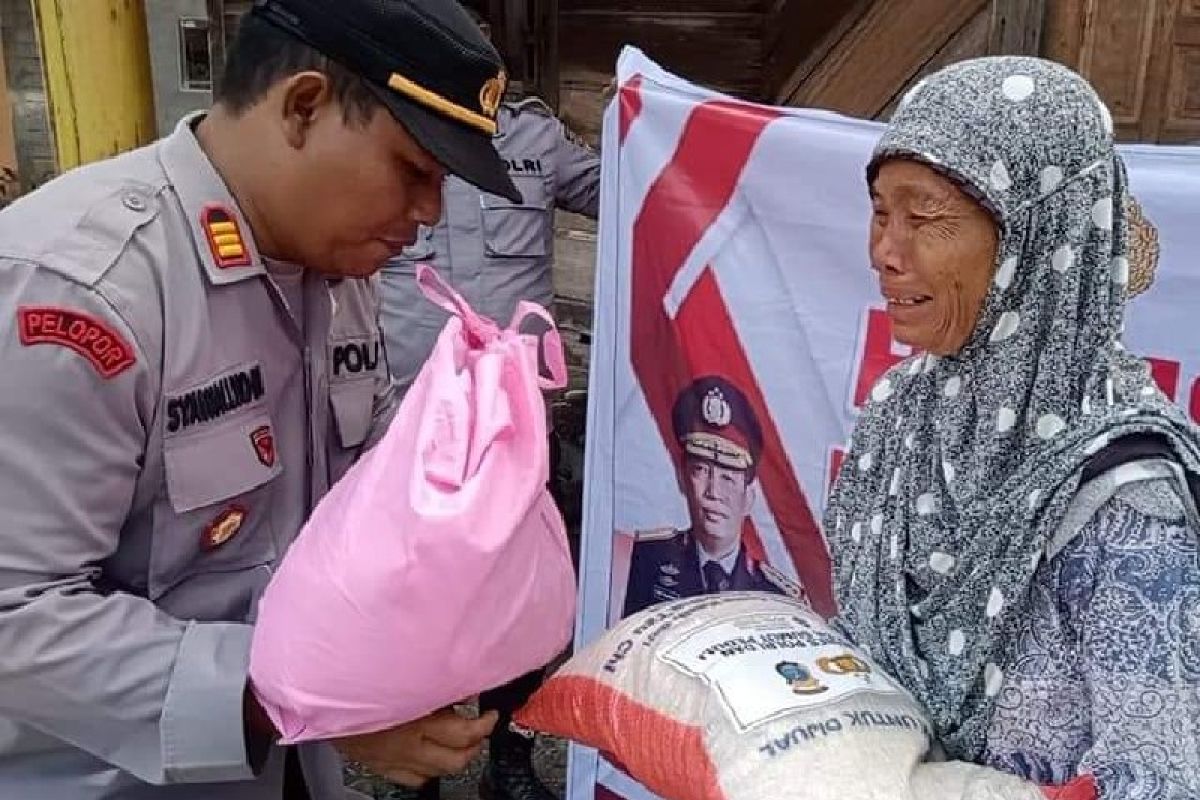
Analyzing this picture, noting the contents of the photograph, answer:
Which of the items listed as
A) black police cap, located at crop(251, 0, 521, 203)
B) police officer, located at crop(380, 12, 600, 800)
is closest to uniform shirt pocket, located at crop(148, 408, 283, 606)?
black police cap, located at crop(251, 0, 521, 203)

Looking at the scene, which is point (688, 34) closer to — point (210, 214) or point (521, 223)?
point (521, 223)

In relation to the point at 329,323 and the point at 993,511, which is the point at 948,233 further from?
the point at 329,323

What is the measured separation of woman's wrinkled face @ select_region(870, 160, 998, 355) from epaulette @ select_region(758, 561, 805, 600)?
1.07m

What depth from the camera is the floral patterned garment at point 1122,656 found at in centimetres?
116

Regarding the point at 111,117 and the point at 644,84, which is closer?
the point at 644,84

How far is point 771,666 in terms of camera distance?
138 centimetres

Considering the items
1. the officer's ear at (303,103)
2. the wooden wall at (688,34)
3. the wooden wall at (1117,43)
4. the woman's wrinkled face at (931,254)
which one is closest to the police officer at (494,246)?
the wooden wall at (688,34)

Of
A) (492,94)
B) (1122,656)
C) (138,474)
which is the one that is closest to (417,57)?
(492,94)

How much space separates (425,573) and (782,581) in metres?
1.39

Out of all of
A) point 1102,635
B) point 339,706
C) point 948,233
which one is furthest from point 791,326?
point 339,706

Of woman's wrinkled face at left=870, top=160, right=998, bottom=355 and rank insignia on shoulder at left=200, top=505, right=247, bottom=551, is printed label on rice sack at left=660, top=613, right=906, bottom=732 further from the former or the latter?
rank insignia on shoulder at left=200, top=505, right=247, bottom=551

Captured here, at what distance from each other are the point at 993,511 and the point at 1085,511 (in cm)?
10

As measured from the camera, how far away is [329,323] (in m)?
1.53

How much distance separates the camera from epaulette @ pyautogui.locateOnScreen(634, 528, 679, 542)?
98.8 inches
